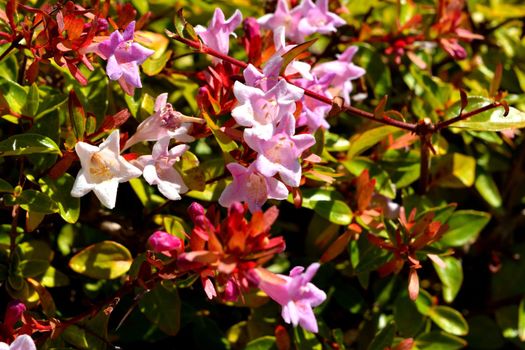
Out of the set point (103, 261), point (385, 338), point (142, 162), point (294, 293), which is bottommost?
point (385, 338)

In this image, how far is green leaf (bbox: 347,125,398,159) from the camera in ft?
5.75

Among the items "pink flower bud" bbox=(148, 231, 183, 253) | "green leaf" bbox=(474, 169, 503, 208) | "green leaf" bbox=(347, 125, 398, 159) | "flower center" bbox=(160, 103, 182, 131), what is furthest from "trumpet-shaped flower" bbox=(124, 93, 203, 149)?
"green leaf" bbox=(474, 169, 503, 208)

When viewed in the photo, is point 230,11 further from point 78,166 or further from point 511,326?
point 511,326

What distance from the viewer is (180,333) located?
6.44 feet

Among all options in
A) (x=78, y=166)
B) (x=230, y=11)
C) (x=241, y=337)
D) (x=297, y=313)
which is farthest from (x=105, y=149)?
(x=230, y=11)

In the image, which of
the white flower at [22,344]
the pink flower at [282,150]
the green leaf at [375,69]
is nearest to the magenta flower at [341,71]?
the green leaf at [375,69]

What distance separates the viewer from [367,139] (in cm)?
179

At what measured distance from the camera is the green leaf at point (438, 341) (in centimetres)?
185

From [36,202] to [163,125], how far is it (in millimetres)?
311

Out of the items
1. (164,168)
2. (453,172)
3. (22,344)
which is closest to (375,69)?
(453,172)

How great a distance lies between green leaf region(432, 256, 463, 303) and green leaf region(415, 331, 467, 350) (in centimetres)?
10

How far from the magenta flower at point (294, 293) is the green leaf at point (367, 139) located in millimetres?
589

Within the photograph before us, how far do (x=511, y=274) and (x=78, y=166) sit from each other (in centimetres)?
142

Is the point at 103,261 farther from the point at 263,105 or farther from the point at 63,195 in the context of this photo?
the point at 263,105
